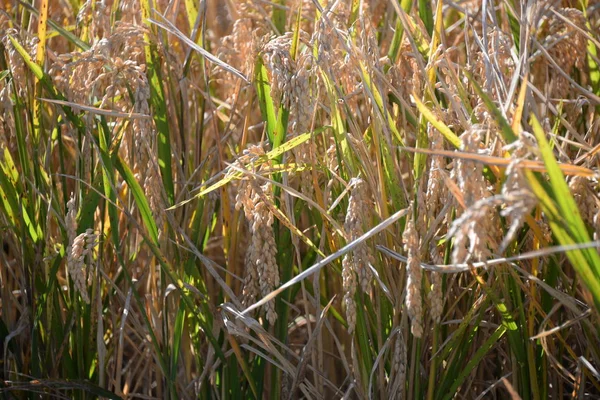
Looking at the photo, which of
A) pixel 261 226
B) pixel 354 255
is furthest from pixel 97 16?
pixel 354 255

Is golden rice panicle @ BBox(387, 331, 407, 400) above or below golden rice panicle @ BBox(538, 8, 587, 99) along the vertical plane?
below

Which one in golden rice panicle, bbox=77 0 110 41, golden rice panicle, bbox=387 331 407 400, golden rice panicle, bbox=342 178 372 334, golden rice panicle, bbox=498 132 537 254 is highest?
golden rice panicle, bbox=77 0 110 41

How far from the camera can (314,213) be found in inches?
44.8

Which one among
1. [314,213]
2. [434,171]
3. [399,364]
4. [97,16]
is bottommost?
[399,364]

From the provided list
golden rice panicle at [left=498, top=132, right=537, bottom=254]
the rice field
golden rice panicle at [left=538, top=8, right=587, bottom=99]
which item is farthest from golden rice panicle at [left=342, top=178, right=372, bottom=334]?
golden rice panicle at [left=538, top=8, right=587, bottom=99]

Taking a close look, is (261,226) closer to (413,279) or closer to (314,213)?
(314,213)

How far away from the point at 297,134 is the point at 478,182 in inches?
11.5

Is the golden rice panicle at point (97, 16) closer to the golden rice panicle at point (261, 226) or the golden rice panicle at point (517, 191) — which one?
the golden rice panicle at point (261, 226)

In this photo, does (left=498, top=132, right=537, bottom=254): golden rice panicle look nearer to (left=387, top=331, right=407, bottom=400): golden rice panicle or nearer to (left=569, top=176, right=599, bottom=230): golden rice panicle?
(left=569, top=176, right=599, bottom=230): golden rice panicle

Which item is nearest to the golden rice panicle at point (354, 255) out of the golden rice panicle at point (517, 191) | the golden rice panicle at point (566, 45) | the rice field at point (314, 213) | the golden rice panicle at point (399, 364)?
the rice field at point (314, 213)

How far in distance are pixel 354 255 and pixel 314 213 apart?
20cm

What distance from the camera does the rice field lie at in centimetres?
98

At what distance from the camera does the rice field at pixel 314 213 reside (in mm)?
977

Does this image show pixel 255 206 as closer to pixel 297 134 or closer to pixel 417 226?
pixel 297 134
